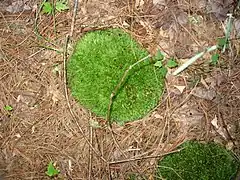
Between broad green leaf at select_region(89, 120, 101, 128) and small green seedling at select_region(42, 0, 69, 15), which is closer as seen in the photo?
broad green leaf at select_region(89, 120, 101, 128)

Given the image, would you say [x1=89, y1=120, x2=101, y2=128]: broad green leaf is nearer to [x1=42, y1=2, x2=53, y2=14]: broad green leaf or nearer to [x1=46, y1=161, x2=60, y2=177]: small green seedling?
[x1=46, y1=161, x2=60, y2=177]: small green seedling

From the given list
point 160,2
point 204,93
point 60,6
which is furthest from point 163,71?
point 60,6

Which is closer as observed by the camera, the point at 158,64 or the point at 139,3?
the point at 158,64

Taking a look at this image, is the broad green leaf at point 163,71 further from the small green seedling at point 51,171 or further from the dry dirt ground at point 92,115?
the small green seedling at point 51,171

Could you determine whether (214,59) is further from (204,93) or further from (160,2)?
(160,2)

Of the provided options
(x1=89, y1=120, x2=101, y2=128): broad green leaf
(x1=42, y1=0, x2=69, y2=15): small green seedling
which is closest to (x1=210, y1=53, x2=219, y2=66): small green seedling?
(x1=89, y1=120, x2=101, y2=128): broad green leaf
